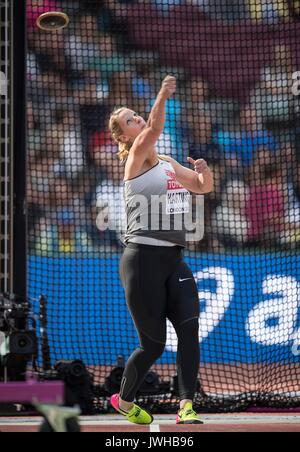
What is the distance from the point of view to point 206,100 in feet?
35.5

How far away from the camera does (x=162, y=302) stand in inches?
229

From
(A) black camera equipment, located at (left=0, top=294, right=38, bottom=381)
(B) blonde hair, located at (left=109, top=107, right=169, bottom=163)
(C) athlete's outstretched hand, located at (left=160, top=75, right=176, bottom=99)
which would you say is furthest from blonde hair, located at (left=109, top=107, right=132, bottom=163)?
(A) black camera equipment, located at (left=0, top=294, right=38, bottom=381)

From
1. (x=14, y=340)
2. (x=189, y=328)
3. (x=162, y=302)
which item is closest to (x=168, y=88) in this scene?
(x=162, y=302)

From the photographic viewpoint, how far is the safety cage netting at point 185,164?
31.0 feet

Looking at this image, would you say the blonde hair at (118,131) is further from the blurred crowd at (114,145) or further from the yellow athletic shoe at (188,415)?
the blurred crowd at (114,145)

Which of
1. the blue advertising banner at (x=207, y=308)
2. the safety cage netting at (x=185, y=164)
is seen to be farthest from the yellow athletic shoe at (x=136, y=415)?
the blue advertising banner at (x=207, y=308)

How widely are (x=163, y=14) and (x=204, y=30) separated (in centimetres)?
52

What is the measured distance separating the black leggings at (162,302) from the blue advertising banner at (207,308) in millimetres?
3264

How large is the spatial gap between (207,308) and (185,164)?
1.50 m

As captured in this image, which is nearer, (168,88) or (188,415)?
(168,88)

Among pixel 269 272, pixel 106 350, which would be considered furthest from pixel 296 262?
pixel 106 350

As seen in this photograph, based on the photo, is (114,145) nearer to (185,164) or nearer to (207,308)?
(185,164)

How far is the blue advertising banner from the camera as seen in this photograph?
9234mm
